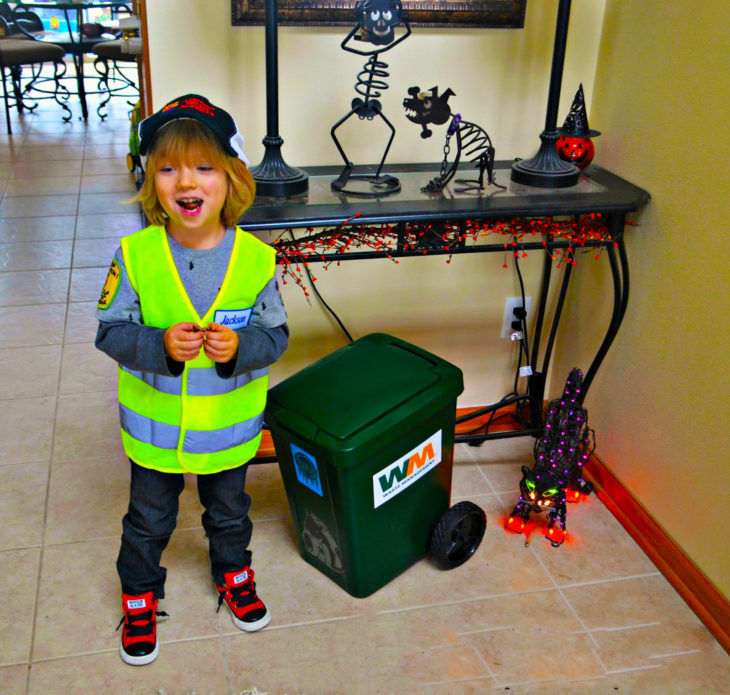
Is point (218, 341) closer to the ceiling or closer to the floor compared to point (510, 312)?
closer to the ceiling

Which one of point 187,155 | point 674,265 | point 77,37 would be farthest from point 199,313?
point 77,37

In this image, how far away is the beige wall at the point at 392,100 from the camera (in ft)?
6.10

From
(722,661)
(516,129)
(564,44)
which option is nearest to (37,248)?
(516,129)

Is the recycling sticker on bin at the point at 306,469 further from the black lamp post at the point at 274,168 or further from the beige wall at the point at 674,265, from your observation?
the beige wall at the point at 674,265

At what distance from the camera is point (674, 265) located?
1.82 m

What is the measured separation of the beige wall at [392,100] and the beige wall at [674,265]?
19cm

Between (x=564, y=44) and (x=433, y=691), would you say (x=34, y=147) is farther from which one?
(x=433, y=691)

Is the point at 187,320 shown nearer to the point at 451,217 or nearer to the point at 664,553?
the point at 451,217

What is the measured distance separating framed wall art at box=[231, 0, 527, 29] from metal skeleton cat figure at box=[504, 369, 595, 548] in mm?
860

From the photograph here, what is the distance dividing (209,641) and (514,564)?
2.36 ft

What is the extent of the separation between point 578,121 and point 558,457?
80 centimetres

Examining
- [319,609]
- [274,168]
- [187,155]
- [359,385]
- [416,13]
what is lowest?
[319,609]

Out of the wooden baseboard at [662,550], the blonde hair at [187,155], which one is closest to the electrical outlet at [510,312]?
the wooden baseboard at [662,550]

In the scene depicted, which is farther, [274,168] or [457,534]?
[457,534]
